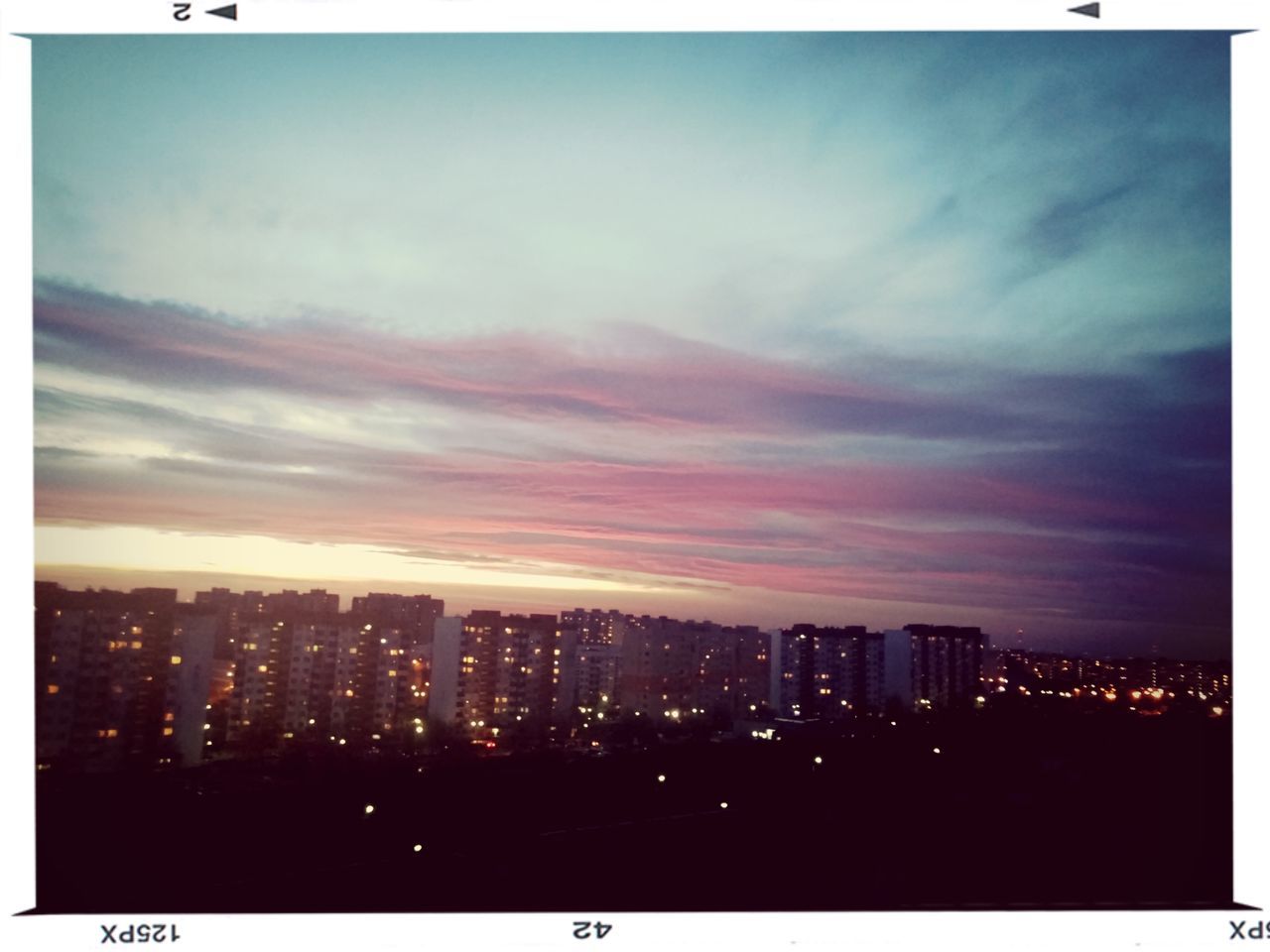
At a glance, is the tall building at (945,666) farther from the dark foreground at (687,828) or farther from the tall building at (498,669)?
the tall building at (498,669)

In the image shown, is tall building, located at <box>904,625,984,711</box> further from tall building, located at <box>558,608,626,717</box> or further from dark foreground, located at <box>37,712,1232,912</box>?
tall building, located at <box>558,608,626,717</box>

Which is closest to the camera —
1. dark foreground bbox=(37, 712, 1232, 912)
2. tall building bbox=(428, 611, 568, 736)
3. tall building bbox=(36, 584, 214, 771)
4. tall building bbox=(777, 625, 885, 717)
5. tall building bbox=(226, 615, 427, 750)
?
dark foreground bbox=(37, 712, 1232, 912)

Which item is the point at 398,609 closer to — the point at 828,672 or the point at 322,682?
the point at 322,682

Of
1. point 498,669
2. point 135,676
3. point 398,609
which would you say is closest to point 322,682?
point 398,609

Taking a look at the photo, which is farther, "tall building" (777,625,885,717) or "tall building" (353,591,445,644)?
"tall building" (777,625,885,717)

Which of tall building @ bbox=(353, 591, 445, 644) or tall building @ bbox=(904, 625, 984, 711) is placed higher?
tall building @ bbox=(353, 591, 445, 644)

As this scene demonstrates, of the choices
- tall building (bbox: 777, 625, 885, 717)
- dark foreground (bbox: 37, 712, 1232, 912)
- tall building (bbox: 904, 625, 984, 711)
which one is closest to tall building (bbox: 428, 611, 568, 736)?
dark foreground (bbox: 37, 712, 1232, 912)

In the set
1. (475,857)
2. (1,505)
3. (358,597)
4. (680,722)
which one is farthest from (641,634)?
(1,505)
